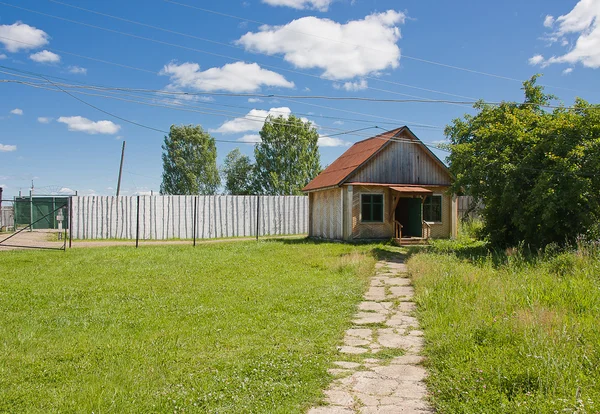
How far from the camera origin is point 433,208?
2066 centimetres

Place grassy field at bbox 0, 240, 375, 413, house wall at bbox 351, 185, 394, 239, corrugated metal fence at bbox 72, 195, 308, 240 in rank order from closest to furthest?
grassy field at bbox 0, 240, 375, 413 → house wall at bbox 351, 185, 394, 239 → corrugated metal fence at bbox 72, 195, 308, 240

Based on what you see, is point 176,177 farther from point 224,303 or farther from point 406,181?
point 224,303

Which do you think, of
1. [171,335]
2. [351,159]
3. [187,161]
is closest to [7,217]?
[187,161]

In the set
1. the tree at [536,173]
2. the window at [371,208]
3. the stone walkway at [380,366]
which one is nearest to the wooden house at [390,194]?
the window at [371,208]

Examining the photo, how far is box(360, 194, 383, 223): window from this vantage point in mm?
19484

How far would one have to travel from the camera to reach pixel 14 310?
7.32m

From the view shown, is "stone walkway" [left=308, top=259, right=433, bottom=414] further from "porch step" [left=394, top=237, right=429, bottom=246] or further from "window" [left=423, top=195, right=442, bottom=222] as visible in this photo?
"window" [left=423, top=195, right=442, bottom=222]

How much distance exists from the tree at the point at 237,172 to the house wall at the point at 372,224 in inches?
1024

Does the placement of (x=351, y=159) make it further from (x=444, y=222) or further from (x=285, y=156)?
(x=285, y=156)

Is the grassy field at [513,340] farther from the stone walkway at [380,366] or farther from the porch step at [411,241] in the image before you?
the porch step at [411,241]

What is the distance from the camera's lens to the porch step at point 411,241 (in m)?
18.6

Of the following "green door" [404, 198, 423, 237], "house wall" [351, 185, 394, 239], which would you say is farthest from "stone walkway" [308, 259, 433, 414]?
"green door" [404, 198, 423, 237]

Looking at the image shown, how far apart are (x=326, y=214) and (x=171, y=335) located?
51.9 feet

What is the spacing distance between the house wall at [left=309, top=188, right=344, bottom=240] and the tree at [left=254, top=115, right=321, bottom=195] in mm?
16423
